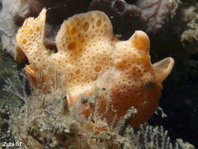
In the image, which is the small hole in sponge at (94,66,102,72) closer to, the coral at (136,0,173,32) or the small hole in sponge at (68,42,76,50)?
the small hole in sponge at (68,42,76,50)

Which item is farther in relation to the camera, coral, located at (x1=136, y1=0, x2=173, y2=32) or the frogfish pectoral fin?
coral, located at (x1=136, y1=0, x2=173, y2=32)

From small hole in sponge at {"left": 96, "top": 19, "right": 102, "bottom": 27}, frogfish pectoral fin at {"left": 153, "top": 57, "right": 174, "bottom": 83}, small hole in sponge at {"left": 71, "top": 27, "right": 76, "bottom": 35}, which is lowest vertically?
frogfish pectoral fin at {"left": 153, "top": 57, "right": 174, "bottom": 83}

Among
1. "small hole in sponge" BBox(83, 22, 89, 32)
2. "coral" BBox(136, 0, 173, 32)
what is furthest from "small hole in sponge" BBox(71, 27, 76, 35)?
"coral" BBox(136, 0, 173, 32)

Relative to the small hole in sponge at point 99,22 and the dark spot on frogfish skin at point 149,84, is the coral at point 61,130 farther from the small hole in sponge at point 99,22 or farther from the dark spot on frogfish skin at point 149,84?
the small hole in sponge at point 99,22

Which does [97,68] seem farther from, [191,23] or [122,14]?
[191,23]

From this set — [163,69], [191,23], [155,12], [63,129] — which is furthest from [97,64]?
[191,23]

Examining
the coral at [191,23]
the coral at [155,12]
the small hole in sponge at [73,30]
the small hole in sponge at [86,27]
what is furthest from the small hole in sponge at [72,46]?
the coral at [191,23]

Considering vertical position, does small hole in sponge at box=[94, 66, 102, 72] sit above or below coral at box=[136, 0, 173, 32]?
below

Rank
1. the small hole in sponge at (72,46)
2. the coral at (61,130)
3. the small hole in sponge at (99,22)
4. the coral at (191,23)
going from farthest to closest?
the coral at (191,23) → the small hole in sponge at (72,46) → the small hole in sponge at (99,22) → the coral at (61,130)
